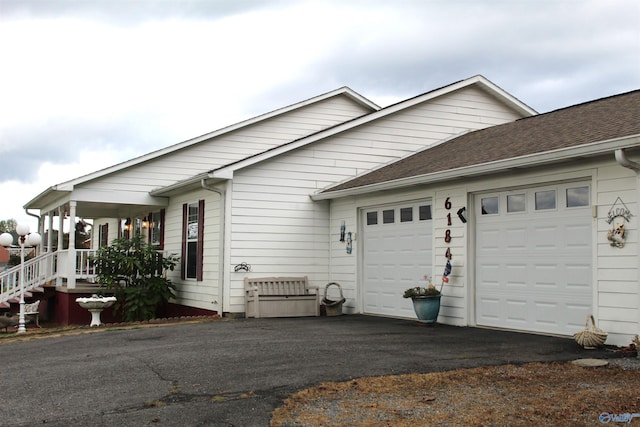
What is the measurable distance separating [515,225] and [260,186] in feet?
17.5

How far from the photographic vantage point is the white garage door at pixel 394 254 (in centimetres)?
1204

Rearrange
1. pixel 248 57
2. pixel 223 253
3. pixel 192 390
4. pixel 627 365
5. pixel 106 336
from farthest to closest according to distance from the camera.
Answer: pixel 248 57, pixel 223 253, pixel 106 336, pixel 627 365, pixel 192 390

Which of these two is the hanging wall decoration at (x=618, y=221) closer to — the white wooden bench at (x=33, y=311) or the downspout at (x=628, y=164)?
the downspout at (x=628, y=164)

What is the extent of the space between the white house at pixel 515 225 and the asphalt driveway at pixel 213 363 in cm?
62

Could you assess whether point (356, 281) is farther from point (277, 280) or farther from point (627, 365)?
point (627, 365)

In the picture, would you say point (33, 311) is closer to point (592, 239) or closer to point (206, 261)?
point (206, 261)

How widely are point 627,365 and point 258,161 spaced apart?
799 cm

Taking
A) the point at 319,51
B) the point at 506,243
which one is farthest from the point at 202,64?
the point at 506,243

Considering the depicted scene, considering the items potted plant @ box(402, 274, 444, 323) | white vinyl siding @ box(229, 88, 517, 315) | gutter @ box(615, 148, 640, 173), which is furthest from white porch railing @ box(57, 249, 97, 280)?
gutter @ box(615, 148, 640, 173)

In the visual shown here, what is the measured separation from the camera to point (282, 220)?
13.7 meters

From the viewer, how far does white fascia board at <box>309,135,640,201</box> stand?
8.36 m

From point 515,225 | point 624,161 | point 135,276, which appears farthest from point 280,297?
point 624,161

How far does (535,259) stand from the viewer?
9938mm

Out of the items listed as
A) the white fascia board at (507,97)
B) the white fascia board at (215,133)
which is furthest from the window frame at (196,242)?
the white fascia board at (507,97)
